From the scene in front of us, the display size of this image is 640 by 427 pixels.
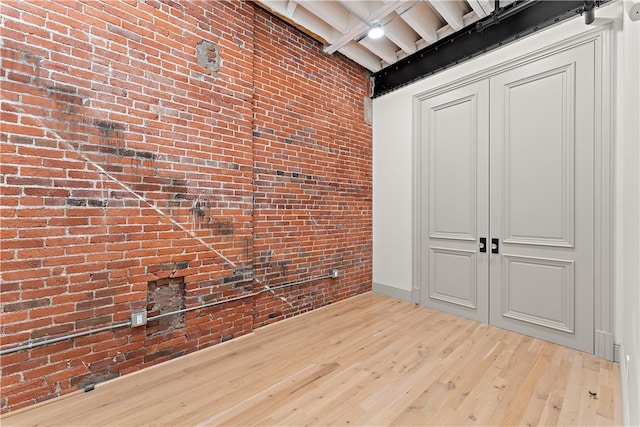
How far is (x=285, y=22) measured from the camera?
3.32 metres

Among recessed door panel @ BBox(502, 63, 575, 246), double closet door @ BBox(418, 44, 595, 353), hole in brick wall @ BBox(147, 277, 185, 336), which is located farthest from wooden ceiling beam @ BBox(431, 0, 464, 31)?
hole in brick wall @ BBox(147, 277, 185, 336)

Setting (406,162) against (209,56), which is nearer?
(209,56)

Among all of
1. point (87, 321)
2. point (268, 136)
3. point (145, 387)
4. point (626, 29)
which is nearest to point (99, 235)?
point (87, 321)

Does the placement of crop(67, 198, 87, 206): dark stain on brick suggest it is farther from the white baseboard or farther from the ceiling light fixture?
the white baseboard

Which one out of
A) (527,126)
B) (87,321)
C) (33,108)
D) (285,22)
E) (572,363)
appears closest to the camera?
(33,108)

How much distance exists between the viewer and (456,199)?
137 inches

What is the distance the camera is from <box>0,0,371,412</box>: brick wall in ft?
6.11

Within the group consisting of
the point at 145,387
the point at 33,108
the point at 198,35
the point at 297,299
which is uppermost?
the point at 198,35

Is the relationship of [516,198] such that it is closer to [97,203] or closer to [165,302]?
[165,302]

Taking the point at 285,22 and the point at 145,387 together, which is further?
the point at 285,22

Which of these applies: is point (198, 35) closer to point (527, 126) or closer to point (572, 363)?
point (527, 126)

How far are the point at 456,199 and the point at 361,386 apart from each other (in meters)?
2.44

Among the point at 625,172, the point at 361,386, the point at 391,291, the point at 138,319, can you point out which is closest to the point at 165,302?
the point at 138,319

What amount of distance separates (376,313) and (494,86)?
2951 mm
